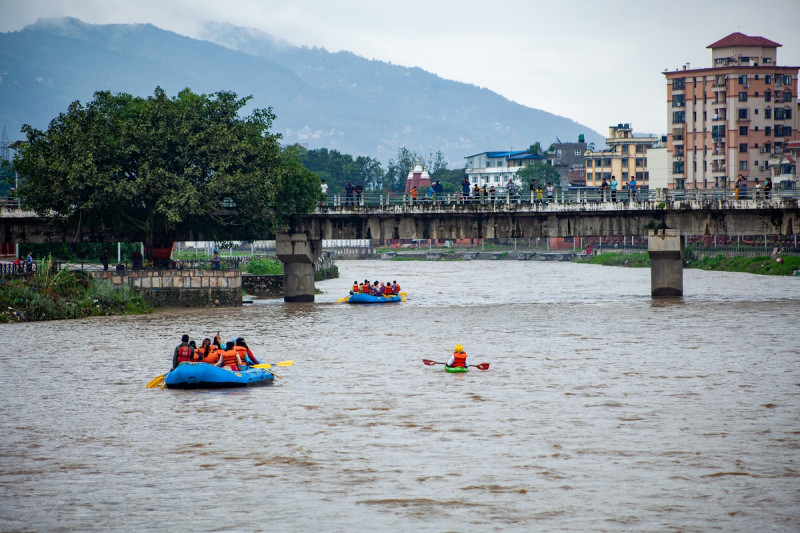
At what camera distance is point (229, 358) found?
34.2 m

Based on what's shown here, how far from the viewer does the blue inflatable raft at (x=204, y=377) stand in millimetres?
32906

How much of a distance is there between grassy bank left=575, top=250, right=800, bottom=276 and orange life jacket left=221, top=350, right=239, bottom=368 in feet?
224

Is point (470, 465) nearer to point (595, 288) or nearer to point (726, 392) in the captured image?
point (726, 392)

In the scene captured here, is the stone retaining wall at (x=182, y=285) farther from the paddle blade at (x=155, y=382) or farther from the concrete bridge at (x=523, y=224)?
the paddle blade at (x=155, y=382)

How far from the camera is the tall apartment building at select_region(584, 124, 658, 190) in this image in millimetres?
175500

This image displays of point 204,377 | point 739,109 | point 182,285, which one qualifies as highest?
point 739,109

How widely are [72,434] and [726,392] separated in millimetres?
20032

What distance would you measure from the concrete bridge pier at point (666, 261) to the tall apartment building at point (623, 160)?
356 feet

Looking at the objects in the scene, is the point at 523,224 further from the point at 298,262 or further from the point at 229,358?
the point at 229,358

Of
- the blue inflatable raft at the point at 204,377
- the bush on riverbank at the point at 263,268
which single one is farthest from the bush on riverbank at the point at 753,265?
the blue inflatable raft at the point at 204,377

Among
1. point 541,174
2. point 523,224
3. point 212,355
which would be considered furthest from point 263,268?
point 541,174

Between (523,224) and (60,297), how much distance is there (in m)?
30.2

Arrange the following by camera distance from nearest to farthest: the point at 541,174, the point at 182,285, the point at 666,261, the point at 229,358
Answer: the point at 229,358 → the point at 182,285 → the point at 666,261 → the point at 541,174

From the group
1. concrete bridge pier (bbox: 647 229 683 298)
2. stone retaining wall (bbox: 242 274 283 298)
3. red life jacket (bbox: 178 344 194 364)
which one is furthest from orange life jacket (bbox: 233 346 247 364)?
stone retaining wall (bbox: 242 274 283 298)
